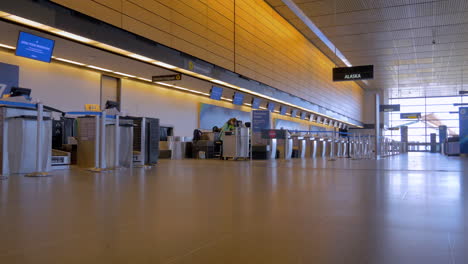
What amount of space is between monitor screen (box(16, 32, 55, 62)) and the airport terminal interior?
2cm

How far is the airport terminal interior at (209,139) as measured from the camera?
5.46 feet

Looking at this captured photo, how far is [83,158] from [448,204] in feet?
19.9

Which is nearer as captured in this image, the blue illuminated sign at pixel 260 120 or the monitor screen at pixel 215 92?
the blue illuminated sign at pixel 260 120

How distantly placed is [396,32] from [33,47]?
43.9 feet

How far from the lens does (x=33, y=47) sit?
721 centimetres

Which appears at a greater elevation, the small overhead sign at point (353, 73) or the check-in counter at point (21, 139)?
the small overhead sign at point (353, 73)

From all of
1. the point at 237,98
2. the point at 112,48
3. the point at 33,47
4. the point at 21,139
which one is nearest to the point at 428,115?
the point at 237,98

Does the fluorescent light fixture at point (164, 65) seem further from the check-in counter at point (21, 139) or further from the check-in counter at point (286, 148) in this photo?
the check-in counter at point (286, 148)

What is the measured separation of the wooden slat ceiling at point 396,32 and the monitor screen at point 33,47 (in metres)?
8.10

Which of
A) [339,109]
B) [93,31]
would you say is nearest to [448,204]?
[93,31]

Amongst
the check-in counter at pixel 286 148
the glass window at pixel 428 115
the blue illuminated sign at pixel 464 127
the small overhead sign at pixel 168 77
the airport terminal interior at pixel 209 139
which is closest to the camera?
the airport terminal interior at pixel 209 139

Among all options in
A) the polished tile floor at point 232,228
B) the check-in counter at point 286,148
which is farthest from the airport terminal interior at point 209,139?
the check-in counter at point 286,148

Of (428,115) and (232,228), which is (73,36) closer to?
(232,228)

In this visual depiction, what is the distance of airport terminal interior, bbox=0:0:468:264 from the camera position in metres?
1.67
